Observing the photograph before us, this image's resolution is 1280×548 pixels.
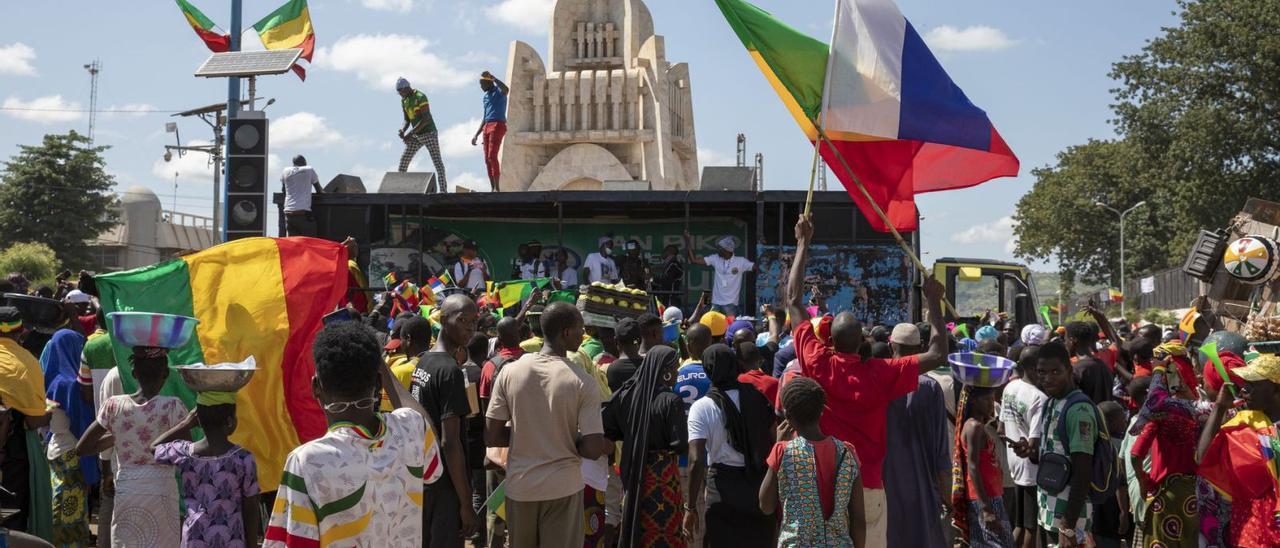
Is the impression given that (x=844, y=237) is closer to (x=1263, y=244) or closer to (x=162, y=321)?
(x=1263, y=244)

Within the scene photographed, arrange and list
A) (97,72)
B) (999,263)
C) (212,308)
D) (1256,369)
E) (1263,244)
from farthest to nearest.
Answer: (97,72) → (999,263) → (1263,244) → (212,308) → (1256,369)

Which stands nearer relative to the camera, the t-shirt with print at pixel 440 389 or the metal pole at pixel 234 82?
the t-shirt with print at pixel 440 389

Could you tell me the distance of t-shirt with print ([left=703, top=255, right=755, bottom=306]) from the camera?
16.1 metres

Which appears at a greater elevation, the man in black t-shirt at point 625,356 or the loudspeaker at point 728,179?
the loudspeaker at point 728,179

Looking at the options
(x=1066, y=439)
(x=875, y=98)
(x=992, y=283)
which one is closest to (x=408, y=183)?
(x=992, y=283)

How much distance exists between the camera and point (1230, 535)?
16.9ft

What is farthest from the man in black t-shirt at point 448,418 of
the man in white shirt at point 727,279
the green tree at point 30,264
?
the green tree at point 30,264

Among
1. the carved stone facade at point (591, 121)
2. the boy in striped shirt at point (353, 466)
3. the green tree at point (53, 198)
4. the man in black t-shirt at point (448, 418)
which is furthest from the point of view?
the green tree at point (53, 198)

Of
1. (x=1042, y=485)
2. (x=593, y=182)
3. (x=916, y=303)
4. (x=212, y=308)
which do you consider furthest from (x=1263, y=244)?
(x=593, y=182)

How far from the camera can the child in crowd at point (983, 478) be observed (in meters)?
6.44

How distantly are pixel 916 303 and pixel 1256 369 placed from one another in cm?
1180

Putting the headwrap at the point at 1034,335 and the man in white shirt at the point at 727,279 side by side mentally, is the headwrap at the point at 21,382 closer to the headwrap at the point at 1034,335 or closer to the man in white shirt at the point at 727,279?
the headwrap at the point at 1034,335

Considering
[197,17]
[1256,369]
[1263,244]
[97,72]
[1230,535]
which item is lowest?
[1230,535]

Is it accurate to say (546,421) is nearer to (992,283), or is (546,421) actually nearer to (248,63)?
(248,63)
